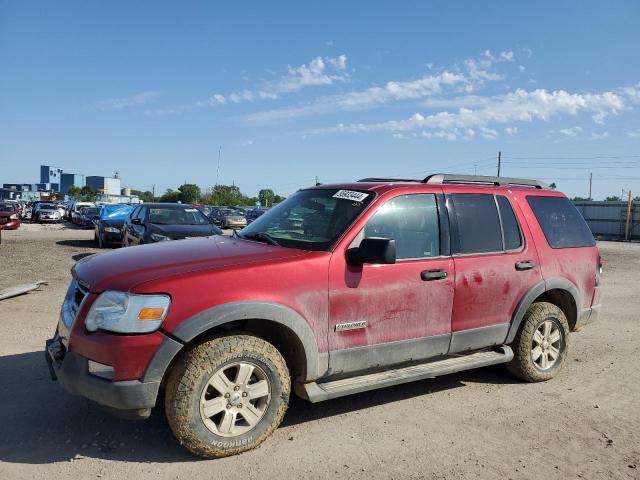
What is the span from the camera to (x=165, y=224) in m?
11.0

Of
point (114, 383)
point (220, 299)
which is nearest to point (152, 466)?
point (114, 383)

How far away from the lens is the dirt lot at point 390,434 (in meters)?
3.11

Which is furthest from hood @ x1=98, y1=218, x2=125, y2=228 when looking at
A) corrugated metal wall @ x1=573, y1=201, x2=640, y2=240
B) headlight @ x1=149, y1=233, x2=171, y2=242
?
corrugated metal wall @ x1=573, y1=201, x2=640, y2=240

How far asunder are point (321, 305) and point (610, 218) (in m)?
36.3

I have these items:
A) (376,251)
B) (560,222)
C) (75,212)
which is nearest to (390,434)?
(376,251)

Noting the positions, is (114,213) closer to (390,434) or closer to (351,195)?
(351,195)

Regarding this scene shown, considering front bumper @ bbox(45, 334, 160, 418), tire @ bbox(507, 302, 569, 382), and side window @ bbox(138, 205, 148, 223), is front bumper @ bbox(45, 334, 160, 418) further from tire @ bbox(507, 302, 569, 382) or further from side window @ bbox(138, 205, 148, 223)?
side window @ bbox(138, 205, 148, 223)

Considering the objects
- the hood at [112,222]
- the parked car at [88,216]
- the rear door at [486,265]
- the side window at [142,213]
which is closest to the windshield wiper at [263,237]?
the rear door at [486,265]

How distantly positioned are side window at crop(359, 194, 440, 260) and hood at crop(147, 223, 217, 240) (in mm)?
6753

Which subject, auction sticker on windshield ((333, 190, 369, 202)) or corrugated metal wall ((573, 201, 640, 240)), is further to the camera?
corrugated metal wall ((573, 201, 640, 240))

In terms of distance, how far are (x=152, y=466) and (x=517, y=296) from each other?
10.6 ft

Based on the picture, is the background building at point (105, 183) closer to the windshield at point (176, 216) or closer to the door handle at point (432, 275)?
the windshield at point (176, 216)

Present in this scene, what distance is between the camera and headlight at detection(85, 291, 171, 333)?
2947 millimetres

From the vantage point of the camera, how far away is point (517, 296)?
4.45 m
